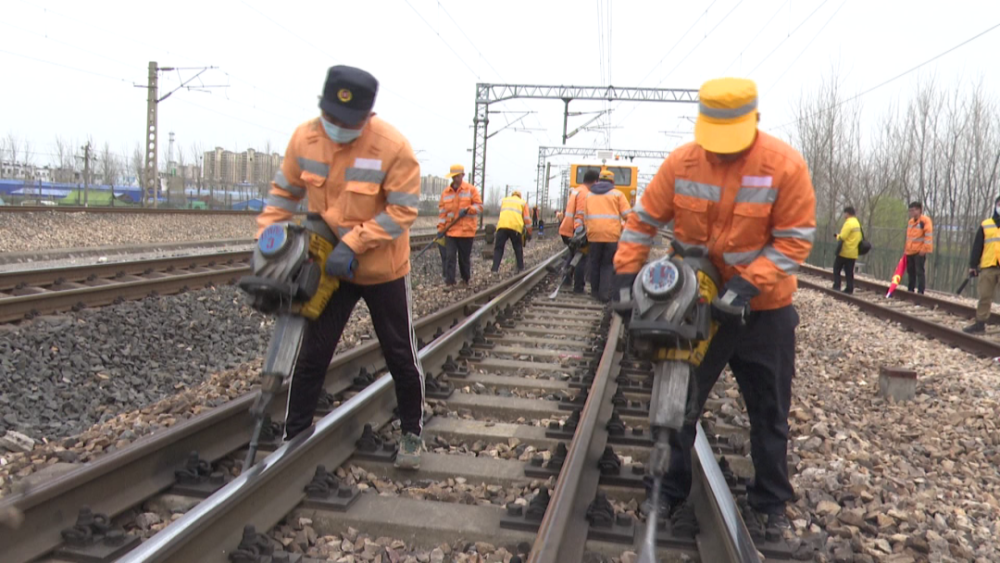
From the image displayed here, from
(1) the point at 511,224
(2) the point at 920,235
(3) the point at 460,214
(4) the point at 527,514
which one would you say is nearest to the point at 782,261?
(4) the point at 527,514

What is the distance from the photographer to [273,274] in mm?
3416

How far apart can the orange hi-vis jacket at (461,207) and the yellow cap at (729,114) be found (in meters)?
9.51

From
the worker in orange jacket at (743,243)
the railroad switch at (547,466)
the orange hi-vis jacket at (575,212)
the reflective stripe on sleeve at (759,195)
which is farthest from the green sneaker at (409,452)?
the orange hi-vis jacket at (575,212)

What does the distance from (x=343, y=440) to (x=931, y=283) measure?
25.3m

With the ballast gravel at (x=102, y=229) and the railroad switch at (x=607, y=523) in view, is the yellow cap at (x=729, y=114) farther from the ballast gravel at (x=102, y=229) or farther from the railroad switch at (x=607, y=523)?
the ballast gravel at (x=102, y=229)

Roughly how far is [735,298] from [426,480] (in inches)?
72.7

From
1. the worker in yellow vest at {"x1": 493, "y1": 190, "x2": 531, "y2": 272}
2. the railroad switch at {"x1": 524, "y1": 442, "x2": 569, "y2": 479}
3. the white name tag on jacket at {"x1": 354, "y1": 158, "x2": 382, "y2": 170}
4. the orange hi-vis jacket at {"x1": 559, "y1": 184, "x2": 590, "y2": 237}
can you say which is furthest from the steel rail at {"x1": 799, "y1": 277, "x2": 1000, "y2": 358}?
the white name tag on jacket at {"x1": 354, "y1": 158, "x2": 382, "y2": 170}

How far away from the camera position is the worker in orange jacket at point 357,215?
3.42 metres

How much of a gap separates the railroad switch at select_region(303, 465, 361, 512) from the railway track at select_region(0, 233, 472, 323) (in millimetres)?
4992

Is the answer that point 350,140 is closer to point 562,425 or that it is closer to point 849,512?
point 562,425

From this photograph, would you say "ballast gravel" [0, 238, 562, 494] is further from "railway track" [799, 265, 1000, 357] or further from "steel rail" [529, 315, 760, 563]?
"railway track" [799, 265, 1000, 357]

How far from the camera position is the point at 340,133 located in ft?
11.3

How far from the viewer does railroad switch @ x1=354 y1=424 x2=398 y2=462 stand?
403 cm

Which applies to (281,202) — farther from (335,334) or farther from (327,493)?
→ (327,493)
